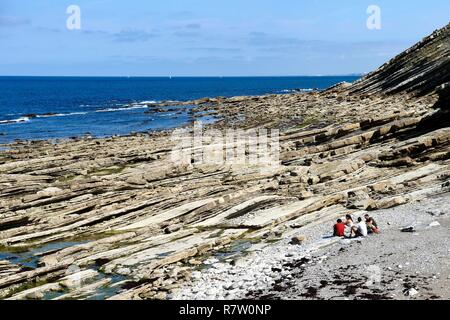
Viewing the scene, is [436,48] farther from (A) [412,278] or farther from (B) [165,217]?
(A) [412,278]

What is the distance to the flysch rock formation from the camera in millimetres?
29844

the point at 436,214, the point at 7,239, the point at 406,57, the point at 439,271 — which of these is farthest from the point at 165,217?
the point at 406,57

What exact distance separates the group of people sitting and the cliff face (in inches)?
1827

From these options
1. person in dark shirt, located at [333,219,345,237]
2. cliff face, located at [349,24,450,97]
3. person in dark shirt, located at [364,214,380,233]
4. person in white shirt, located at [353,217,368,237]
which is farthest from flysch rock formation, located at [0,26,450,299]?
cliff face, located at [349,24,450,97]

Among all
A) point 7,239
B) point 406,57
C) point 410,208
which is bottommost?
point 7,239

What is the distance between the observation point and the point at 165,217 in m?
39.0

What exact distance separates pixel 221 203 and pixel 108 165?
20987 mm

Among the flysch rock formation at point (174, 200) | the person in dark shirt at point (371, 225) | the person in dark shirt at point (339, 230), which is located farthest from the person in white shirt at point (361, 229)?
the flysch rock formation at point (174, 200)

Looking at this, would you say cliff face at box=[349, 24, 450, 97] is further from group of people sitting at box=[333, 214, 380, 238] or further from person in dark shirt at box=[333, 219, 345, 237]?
person in dark shirt at box=[333, 219, 345, 237]

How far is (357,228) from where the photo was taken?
1166 inches

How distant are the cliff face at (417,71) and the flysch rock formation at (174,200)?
47.1 feet

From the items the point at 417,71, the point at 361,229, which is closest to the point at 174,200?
the point at 361,229
